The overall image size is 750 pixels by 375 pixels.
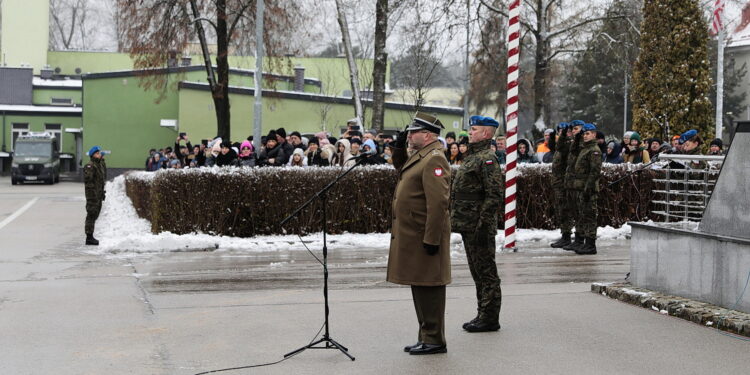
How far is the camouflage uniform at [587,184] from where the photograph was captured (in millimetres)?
14648

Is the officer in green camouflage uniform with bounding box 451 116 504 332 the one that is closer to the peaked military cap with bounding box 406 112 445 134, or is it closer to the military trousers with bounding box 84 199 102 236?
the peaked military cap with bounding box 406 112 445 134

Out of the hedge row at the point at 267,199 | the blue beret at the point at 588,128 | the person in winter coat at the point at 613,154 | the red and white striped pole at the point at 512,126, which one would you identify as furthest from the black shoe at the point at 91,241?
the person in winter coat at the point at 613,154

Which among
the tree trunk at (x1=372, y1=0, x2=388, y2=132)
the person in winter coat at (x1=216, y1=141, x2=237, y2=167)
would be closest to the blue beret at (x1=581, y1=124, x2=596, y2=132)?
the person in winter coat at (x1=216, y1=141, x2=237, y2=167)

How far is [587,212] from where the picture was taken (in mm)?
14953

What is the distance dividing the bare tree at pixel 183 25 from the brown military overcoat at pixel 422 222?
2408 centimetres

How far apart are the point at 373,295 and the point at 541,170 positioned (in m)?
8.62

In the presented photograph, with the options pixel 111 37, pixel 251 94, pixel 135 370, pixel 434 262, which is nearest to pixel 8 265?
pixel 135 370

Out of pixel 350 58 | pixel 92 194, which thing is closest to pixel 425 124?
pixel 92 194

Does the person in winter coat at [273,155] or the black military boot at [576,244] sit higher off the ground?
the person in winter coat at [273,155]

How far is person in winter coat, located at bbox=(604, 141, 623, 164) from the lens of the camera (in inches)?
760

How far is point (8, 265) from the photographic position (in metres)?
14.5

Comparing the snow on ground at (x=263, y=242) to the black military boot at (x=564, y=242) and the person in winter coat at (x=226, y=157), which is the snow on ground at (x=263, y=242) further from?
the person in winter coat at (x=226, y=157)

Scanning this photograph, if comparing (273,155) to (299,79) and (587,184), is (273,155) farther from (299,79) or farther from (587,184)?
(299,79)

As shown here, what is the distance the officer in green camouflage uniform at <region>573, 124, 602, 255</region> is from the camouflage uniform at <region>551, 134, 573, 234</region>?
704mm
